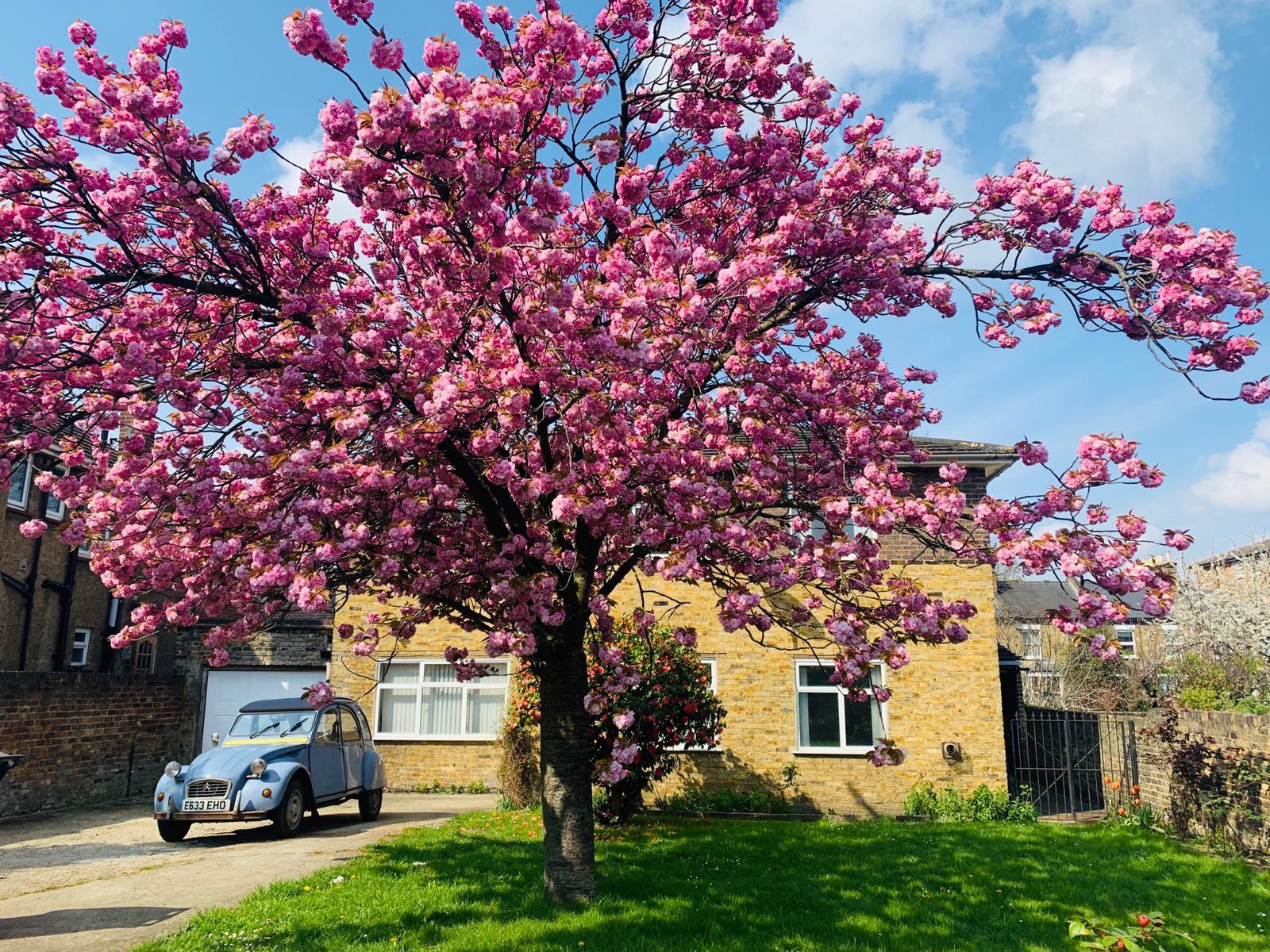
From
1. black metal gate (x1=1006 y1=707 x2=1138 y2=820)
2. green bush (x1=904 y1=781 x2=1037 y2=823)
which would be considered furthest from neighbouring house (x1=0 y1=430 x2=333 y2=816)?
black metal gate (x1=1006 y1=707 x2=1138 y2=820)

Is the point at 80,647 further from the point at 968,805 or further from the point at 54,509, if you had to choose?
the point at 968,805

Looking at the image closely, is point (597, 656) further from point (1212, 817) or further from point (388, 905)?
point (1212, 817)

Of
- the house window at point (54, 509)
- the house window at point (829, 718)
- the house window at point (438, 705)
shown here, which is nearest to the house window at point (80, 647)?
the house window at point (54, 509)

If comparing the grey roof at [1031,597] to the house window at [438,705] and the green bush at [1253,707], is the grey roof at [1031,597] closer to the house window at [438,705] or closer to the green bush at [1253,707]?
the green bush at [1253,707]

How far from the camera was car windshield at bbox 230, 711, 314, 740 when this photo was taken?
41.1ft

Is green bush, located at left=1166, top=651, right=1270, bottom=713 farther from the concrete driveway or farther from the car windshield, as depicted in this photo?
the car windshield

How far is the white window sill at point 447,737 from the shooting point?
55.0 ft

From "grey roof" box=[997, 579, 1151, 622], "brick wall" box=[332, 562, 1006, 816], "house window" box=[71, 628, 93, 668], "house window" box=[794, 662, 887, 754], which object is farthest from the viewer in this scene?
"grey roof" box=[997, 579, 1151, 622]

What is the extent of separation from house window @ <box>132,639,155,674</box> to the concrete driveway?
11.1m

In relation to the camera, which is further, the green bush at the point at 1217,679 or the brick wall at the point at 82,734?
the green bush at the point at 1217,679

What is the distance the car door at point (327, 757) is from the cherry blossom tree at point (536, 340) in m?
4.36

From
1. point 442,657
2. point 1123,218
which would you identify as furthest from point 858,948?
point 442,657

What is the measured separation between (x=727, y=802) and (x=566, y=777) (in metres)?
7.77

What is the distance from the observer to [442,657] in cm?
1706
